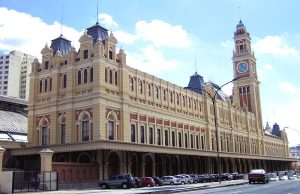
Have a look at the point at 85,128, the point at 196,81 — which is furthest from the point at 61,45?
the point at 196,81

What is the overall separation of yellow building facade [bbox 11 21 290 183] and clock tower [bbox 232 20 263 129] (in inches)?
1523

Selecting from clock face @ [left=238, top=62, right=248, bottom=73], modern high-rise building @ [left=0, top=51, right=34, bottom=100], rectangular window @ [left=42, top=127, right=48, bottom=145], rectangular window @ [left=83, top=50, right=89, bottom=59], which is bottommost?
rectangular window @ [left=42, top=127, right=48, bottom=145]

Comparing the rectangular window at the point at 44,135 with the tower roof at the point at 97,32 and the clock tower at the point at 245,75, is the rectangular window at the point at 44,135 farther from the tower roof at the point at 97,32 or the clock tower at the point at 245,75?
the clock tower at the point at 245,75

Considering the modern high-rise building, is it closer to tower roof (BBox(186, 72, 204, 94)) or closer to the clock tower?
the clock tower

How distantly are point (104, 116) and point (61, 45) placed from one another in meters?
15.2

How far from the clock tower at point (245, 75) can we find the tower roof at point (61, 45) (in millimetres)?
56769

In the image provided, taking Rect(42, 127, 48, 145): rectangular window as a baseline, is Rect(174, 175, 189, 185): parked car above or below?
below

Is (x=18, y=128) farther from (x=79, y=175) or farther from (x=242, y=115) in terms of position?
(x=242, y=115)

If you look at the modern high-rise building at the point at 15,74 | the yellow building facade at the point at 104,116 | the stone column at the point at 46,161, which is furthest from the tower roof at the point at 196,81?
the modern high-rise building at the point at 15,74

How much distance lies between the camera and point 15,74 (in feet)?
530

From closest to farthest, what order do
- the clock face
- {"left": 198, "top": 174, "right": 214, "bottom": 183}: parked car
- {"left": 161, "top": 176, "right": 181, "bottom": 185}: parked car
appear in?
{"left": 161, "top": 176, "right": 181, "bottom": 185}: parked car < {"left": 198, "top": 174, "right": 214, "bottom": 183}: parked car < the clock face

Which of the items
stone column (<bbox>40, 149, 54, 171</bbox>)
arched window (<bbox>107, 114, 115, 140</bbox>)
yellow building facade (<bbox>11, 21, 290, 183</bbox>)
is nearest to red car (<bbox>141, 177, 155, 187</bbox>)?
yellow building facade (<bbox>11, 21, 290, 183</bbox>)

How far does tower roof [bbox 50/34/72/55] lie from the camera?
5603 centimetres

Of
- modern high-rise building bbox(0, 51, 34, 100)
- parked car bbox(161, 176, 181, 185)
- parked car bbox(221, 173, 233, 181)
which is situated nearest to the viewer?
parked car bbox(161, 176, 181, 185)
